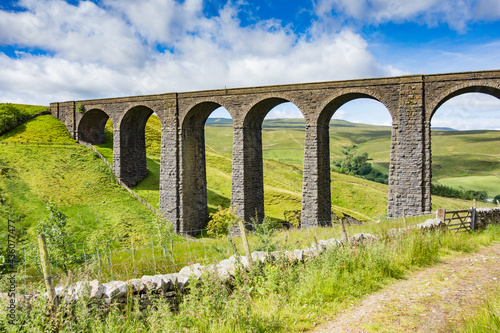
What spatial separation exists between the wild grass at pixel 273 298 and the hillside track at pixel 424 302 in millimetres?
340

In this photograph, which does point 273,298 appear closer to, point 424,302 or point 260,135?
point 424,302

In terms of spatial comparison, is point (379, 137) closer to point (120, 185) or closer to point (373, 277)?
point (120, 185)

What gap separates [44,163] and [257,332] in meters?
30.7

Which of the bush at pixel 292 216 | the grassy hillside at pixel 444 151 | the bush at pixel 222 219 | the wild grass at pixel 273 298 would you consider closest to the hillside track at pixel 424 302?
the wild grass at pixel 273 298

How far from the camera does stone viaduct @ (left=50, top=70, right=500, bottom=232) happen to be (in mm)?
20203

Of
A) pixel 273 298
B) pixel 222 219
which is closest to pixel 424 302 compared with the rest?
pixel 273 298

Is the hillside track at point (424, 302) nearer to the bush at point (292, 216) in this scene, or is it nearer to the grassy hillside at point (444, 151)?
the bush at point (292, 216)

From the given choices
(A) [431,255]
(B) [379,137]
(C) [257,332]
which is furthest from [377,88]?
(B) [379,137]

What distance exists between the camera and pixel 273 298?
6891 mm

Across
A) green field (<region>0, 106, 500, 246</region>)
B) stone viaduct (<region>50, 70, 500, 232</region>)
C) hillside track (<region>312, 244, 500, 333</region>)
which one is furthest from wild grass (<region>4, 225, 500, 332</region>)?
green field (<region>0, 106, 500, 246</region>)

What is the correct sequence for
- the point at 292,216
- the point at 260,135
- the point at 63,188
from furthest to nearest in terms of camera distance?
the point at 292,216 → the point at 63,188 → the point at 260,135

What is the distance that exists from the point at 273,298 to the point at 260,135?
65.1 ft

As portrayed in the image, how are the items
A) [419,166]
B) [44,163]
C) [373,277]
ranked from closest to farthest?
[373,277] → [419,166] → [44,163]

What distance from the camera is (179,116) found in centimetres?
2712
